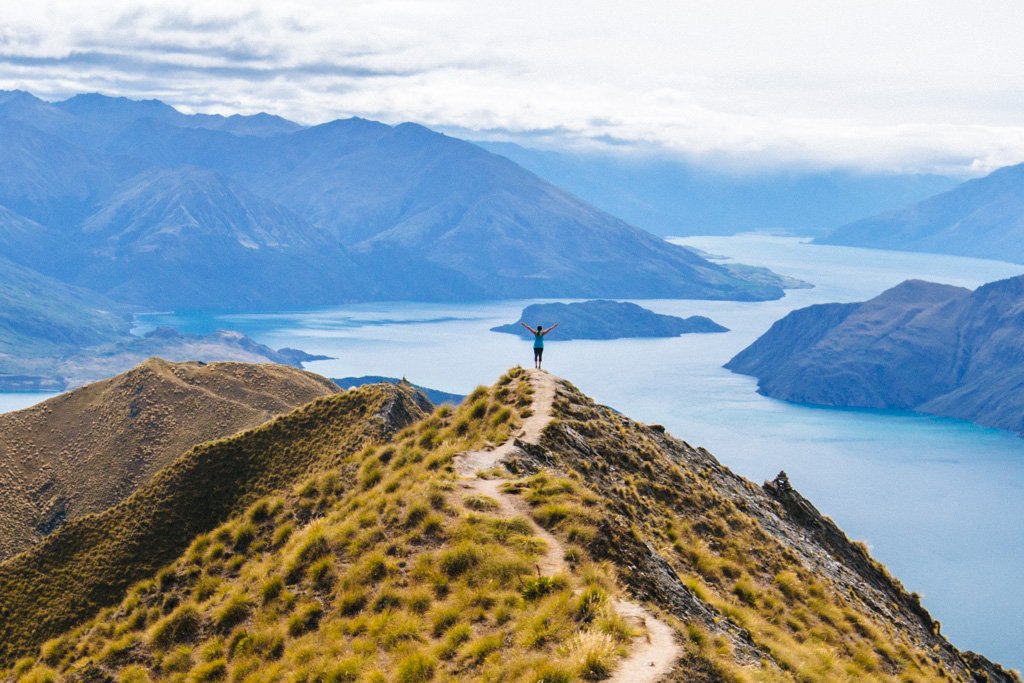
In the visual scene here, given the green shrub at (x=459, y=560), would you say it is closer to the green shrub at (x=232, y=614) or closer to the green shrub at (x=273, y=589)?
the green shrub at (x=273, y=589)

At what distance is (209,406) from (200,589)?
4886cm

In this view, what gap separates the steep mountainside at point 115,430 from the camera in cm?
6438

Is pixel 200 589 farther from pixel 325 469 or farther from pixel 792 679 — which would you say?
pixel 792 679

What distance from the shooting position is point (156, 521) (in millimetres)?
37844

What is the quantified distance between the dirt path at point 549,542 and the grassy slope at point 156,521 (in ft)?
26.5

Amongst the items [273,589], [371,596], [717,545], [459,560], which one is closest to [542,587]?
[459,560]

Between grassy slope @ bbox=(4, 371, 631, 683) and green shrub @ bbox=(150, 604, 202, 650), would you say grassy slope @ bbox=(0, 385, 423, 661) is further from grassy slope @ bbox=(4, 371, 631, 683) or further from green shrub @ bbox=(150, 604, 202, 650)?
green shrub @ bbox=(150, 604, 202, 650)

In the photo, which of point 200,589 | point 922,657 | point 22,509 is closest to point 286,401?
point 22,509

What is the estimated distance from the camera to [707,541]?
1309 inches

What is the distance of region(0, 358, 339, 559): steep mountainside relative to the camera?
64.4 meters

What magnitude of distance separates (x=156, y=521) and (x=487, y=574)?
64.6 feet

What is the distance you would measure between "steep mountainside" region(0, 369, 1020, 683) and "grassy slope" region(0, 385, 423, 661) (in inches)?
5.1

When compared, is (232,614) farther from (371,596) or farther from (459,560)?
(459,560)

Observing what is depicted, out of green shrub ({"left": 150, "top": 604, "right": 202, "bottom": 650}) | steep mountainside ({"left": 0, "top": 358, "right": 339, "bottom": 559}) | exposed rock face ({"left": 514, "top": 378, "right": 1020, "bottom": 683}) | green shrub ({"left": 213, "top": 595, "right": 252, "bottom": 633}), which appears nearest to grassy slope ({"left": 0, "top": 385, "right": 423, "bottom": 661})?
green shrub ({"left": 150, "top": 604, "right": 202, "bottom": 650})
